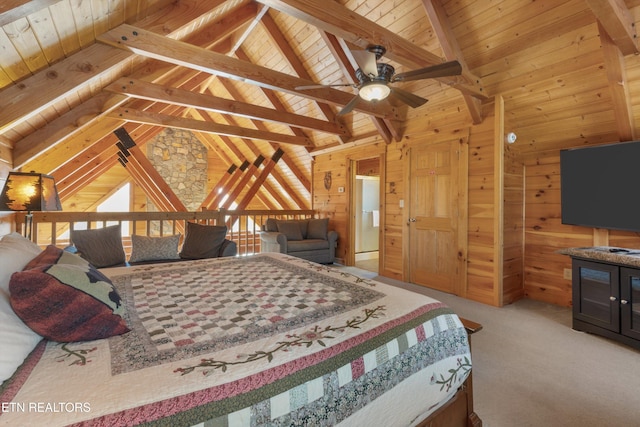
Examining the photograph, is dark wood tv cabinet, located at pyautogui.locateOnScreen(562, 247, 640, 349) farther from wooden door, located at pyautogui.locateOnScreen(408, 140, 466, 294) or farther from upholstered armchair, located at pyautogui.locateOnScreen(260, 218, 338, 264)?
upholstered armchair, located at pyautogui.locateOnScreen(260, 218, 338, 264)

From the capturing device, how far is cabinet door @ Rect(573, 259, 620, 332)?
95.5 inches

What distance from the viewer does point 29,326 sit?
91cm

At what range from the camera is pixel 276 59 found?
4910 mm

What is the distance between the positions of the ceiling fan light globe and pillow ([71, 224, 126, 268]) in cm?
287

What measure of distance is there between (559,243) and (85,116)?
556 centimetres

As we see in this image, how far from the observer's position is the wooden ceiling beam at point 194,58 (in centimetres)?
217

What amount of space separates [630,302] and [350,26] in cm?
313

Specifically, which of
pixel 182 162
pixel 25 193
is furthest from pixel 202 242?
pixel 182 162

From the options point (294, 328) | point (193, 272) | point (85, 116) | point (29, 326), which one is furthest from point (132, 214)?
point (294, 328)

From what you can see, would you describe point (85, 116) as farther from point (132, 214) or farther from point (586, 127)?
point (586, 127)

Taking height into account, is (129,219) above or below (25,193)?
below

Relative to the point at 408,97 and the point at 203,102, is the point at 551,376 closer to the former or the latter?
the point at 408,97

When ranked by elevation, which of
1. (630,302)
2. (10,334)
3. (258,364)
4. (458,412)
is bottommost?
(458,412)

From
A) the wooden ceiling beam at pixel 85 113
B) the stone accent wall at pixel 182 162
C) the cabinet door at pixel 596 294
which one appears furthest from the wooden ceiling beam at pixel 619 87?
the stone accent wall at pixel 182 162
